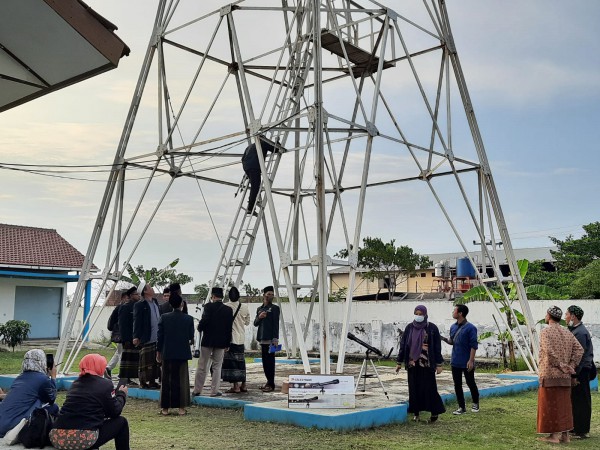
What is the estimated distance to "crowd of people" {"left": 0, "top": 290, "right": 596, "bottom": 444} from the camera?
19.9 feet

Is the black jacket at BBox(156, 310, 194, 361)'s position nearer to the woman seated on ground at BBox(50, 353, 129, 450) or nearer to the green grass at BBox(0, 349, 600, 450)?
the green grass at BBox(0, 349, 600, 450)

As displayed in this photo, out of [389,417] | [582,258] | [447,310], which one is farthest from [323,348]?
[582,258]

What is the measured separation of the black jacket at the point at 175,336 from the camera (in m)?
9.68

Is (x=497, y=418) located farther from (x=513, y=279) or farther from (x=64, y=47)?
(x=64, y=47)

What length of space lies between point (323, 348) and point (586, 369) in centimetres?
333

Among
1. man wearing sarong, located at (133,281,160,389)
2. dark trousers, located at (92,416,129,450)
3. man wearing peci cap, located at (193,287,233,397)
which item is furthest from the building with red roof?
dark trousers, located at (92,416,129,450)

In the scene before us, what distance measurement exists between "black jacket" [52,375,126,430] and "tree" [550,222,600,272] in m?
34.0

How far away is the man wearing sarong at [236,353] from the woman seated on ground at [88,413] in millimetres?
4842

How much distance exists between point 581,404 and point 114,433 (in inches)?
218

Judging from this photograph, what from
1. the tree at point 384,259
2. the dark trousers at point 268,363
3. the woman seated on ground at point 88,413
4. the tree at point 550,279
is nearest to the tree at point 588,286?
the tree at point 550,279

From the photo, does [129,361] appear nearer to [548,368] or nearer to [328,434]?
[328,434]

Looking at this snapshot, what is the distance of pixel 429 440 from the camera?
8000mm

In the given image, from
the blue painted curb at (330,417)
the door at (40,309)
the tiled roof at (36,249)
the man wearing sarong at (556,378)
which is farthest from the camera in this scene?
the door at (40,309)

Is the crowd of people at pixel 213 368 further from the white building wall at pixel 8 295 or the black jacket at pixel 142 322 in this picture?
the white building wall at pixel 8 295
